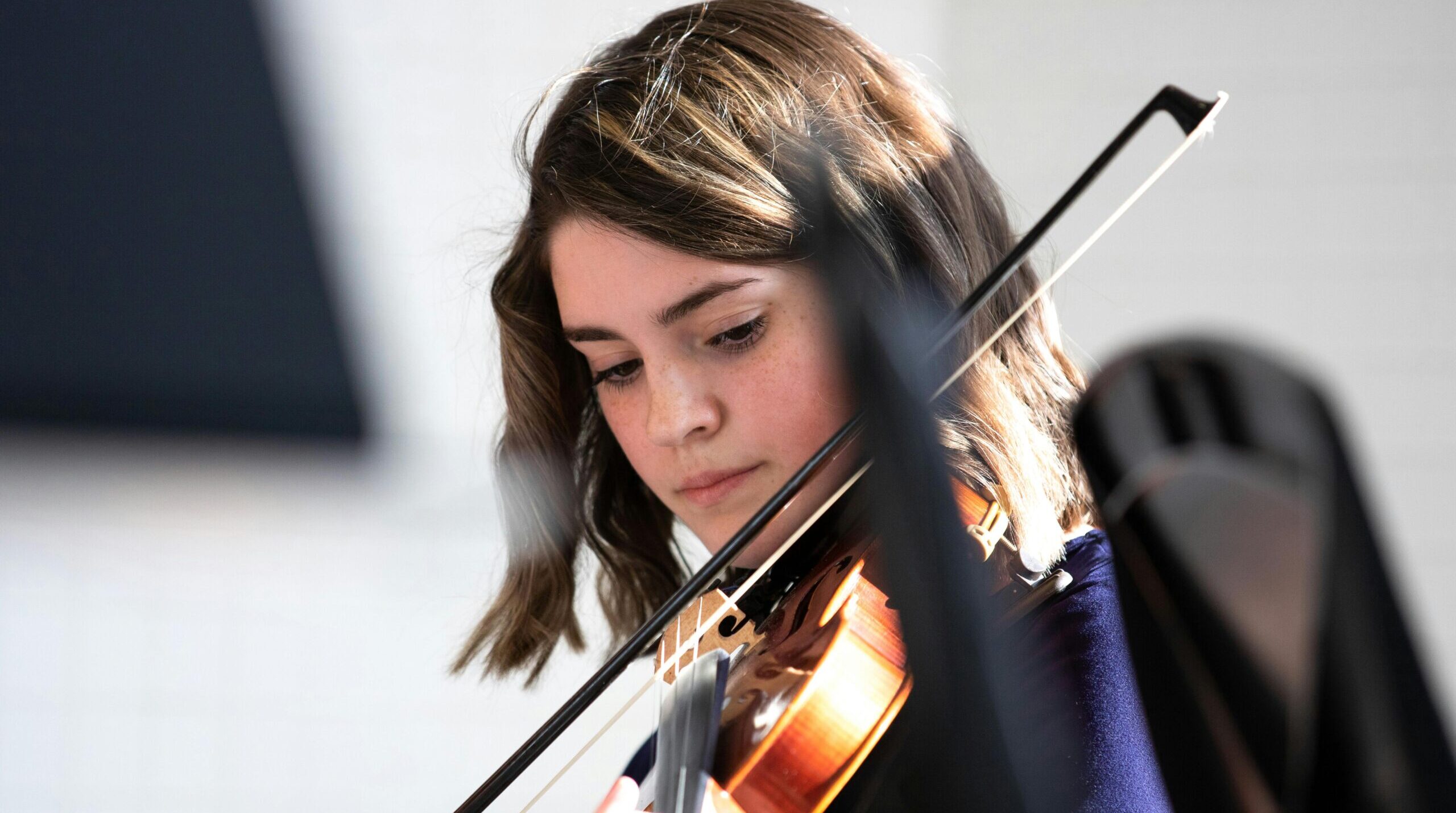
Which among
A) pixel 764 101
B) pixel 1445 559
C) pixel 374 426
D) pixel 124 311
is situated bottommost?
pixel 1445 559

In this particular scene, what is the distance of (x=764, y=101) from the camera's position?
70cm

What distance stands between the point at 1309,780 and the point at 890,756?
0.29m

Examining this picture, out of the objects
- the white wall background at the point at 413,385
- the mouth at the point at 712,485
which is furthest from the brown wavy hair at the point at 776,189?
the white wall background at the point at 413,385

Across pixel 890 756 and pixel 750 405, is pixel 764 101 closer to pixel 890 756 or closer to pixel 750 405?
pixel 750 405

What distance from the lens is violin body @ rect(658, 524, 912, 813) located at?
490 mm

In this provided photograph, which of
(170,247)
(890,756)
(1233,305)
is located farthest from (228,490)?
(1233,305)

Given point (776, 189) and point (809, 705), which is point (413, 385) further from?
point (809, 705)

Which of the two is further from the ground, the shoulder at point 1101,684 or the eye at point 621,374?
the eye at point 621,374

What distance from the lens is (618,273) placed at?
66 cm

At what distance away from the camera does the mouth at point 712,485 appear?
674mm

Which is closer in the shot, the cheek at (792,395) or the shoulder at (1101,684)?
the shoulder at (1101,684)

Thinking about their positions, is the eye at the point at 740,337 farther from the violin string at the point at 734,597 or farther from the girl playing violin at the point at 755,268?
the violin string at the point at 734,597

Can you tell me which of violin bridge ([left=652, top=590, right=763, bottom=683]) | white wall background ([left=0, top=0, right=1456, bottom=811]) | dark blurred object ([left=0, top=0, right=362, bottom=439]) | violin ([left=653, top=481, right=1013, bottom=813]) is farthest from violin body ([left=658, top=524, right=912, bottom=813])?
dark blurred object ([left=0, top=0, right=362, bottom=439])

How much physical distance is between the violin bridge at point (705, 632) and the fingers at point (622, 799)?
18 centimetres
